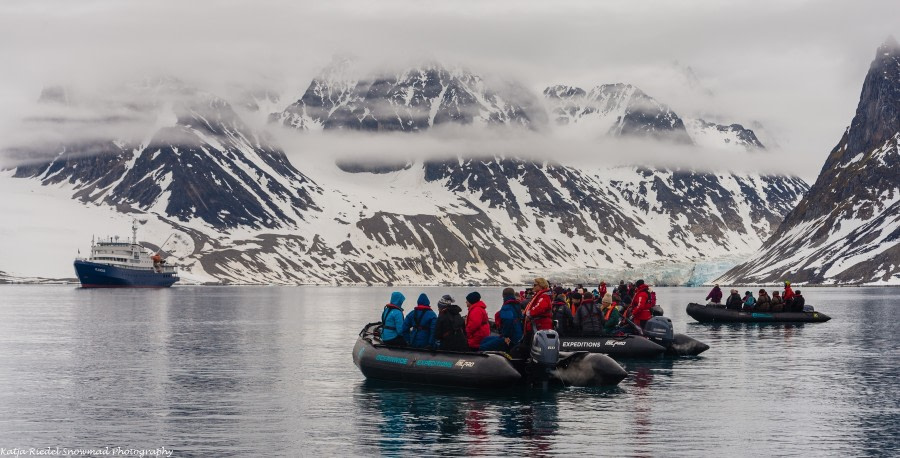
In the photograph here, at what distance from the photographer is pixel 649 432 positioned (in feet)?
114

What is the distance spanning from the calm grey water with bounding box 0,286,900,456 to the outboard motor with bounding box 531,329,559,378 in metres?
1.27

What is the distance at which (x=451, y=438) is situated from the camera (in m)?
33.7

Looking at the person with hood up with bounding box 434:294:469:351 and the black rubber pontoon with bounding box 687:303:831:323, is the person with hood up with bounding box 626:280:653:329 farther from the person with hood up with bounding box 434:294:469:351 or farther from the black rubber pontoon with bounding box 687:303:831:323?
the black rubber pontoon with bounding box 687:303:831:323

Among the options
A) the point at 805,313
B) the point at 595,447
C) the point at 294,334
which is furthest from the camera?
the point at 805,313

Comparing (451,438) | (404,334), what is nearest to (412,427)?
(451,438)

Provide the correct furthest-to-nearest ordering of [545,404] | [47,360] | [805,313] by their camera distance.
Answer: [805,313]
[47,360]
[545,404]

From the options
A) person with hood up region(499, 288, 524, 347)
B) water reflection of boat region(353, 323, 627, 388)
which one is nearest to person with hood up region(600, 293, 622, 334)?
water reflection of boat region(353, 323, 627, 388)

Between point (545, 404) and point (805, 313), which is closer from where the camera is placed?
point (545, 404)

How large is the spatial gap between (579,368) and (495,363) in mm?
4411

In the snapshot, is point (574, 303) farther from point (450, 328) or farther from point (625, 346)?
point (450, 328)

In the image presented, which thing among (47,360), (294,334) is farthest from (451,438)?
(294,334)

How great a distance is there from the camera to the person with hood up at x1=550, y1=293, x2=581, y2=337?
54.9 m

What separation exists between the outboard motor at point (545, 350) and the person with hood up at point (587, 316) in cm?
1321

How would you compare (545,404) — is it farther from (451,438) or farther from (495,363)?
(451,438)
